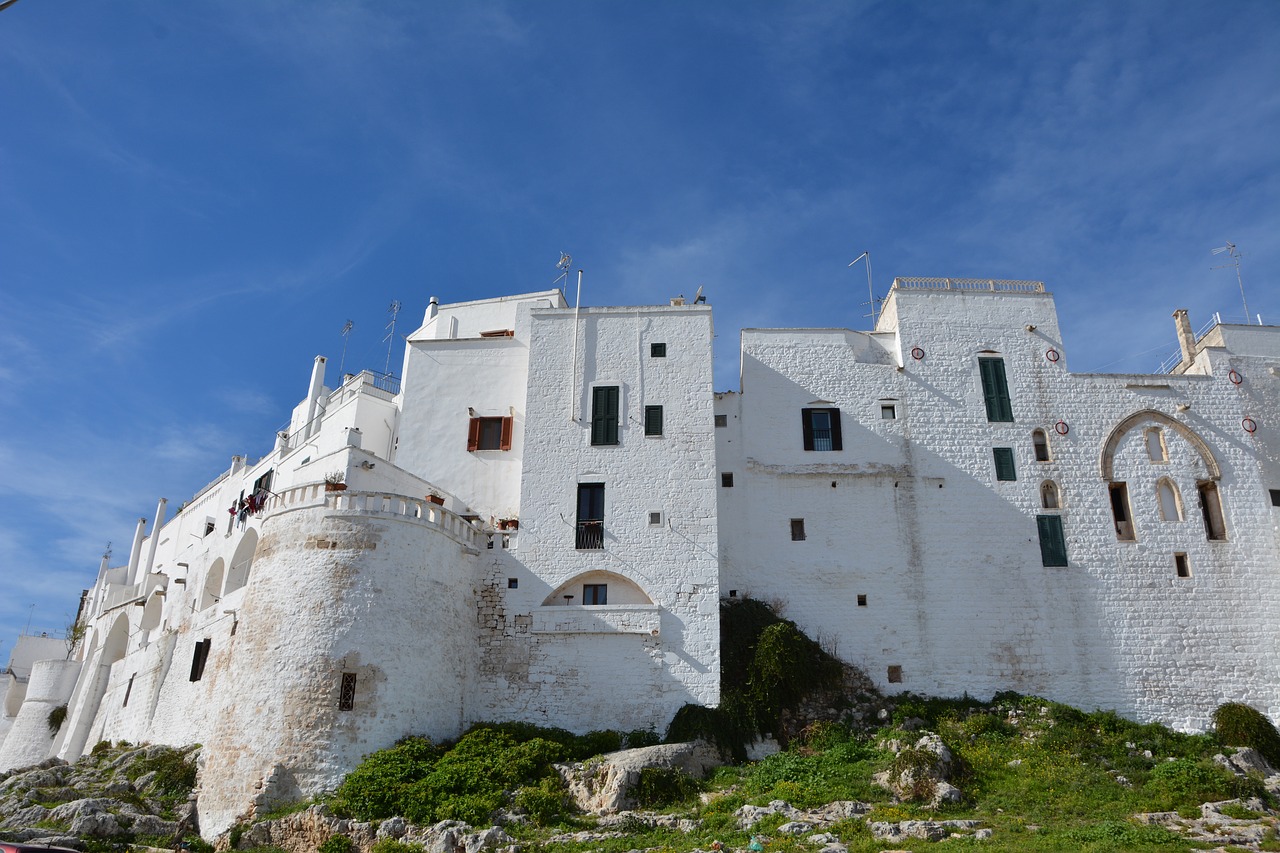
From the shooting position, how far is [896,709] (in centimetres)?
2923

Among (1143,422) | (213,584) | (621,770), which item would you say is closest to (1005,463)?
(1143,422)

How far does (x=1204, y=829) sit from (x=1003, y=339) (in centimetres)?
1797

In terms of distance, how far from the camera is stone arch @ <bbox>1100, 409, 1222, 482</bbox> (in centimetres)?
3350

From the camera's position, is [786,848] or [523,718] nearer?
[786,848]

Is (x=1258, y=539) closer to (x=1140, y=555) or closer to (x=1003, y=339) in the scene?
(x=1140, y=555)

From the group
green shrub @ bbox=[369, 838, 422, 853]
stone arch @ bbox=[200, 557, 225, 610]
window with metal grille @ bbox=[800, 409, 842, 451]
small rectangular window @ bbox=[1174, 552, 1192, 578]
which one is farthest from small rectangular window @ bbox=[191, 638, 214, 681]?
small rectangular window @ bbox=[1174, 552, 1192, 578]

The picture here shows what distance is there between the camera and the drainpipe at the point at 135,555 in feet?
180

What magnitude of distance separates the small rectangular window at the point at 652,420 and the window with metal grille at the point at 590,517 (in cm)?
233

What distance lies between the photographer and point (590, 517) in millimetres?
30922

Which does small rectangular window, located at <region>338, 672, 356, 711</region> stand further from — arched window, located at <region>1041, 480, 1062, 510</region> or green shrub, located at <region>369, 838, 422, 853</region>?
arched window, located at <region>1041, 480, 1062, 510</region>

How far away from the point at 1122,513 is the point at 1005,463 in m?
4.07

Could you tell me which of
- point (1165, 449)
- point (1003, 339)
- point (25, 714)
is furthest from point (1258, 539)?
point (25, 714)

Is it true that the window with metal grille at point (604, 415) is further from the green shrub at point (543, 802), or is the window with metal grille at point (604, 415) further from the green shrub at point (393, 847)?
the green shrub at point (393, 847)

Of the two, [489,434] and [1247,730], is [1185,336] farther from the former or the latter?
[489,434]
